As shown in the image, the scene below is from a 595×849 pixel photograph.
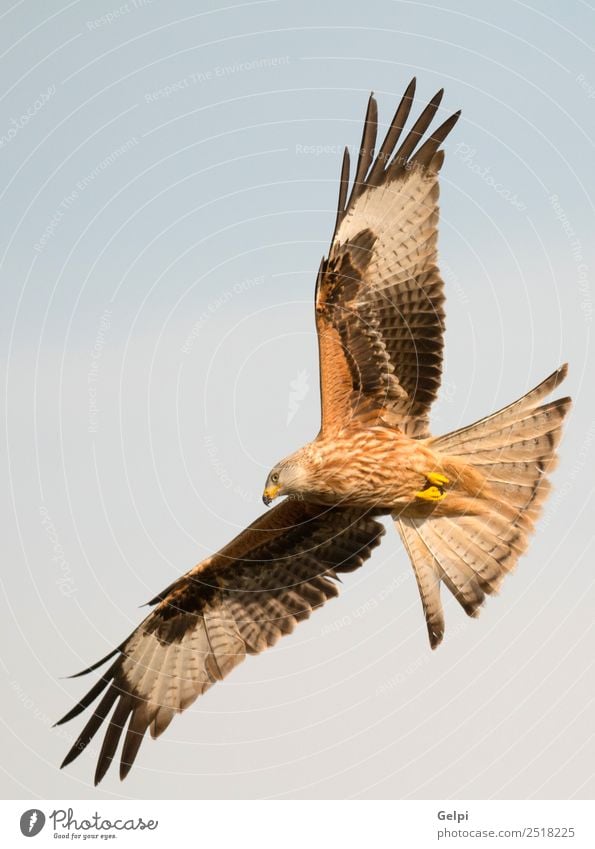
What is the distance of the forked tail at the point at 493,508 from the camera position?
10.1m

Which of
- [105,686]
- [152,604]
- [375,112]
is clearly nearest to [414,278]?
[375,112]

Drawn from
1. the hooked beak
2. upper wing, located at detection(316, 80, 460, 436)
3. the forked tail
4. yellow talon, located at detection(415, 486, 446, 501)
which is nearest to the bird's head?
the hooked beak

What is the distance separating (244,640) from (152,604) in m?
1.04

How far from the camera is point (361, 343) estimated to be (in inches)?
393

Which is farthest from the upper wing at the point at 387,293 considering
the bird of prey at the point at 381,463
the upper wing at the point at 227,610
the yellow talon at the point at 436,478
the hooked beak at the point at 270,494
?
the upper wing at the point at 227,610

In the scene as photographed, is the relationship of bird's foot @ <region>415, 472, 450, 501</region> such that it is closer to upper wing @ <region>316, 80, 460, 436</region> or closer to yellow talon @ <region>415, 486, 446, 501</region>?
yellow talon @ <region>415, 486, 446, 501</region>

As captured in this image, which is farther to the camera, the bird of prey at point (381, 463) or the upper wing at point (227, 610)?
the upper wing at point (227, 610)

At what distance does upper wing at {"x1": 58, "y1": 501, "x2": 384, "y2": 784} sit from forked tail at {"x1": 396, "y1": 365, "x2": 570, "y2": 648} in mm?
691

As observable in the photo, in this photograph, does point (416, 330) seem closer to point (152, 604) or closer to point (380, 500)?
point (380, 500)

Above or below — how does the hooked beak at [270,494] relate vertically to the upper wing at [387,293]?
below

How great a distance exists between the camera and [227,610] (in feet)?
36.0

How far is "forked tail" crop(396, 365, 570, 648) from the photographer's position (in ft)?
33.2

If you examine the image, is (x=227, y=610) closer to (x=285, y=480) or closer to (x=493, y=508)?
(x=285, y=480)

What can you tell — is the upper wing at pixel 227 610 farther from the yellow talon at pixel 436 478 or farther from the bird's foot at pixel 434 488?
the yellow talon at pixel 436 478
